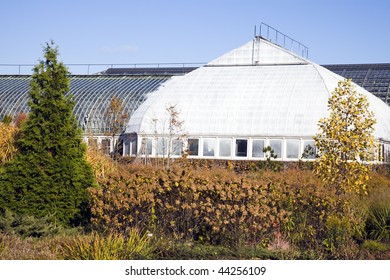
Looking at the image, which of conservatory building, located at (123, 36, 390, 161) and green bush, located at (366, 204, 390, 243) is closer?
green bush, located at (366, 204, 390, 243)

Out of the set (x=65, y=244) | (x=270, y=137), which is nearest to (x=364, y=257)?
(x=65, y=244)

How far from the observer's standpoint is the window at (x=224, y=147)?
4209 centimetres

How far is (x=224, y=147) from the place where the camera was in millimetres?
42188

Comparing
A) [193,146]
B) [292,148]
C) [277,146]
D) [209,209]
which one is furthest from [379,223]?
[193,146]

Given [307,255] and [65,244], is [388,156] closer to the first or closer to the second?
[307,255]

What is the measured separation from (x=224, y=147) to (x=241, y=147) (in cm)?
98

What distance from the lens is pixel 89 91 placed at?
53.2m

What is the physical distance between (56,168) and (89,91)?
112 feet

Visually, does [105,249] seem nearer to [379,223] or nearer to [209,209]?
[209,209]

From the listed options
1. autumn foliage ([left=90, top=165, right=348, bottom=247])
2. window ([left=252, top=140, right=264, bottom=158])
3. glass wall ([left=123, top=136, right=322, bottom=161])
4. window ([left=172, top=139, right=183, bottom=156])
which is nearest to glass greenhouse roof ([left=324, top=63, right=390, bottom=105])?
glass wall ([left=123, top=136, right=322, bottom=161])

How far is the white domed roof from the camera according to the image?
41.7m

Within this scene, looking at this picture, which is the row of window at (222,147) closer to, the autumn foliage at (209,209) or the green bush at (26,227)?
the autumn foliage at (209,209)

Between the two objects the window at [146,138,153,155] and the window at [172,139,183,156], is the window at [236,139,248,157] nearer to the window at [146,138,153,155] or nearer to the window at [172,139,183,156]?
the window at [172,139,183,156]

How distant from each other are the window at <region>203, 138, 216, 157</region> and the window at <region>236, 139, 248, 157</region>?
139 centimetres
